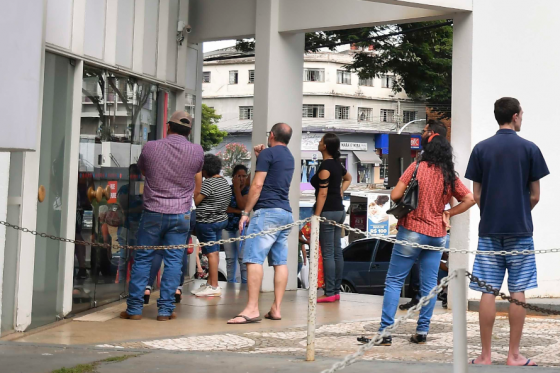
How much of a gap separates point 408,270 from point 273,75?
4.34 meters

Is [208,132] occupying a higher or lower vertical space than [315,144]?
lower

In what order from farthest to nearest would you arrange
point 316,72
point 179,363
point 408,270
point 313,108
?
point 313,108, point 316,72, point 408,270, point 179,363

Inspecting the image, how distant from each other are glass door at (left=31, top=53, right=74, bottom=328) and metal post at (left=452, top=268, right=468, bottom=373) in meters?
4.32

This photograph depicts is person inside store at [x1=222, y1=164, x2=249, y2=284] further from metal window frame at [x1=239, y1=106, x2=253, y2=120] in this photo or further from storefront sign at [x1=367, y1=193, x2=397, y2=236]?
metal window frame at [x1=239, y1=106, x2=253, y2=120]

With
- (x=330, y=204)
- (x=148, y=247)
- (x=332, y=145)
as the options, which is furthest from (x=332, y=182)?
(x=148, y=247)

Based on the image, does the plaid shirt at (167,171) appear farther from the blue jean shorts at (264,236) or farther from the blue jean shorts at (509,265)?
the blue jean shorts at (509,265)

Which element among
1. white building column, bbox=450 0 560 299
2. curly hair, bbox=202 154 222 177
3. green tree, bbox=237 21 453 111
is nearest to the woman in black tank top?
curly hair, bbox=202 154 222 177

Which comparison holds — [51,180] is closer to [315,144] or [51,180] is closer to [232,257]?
[232,257]

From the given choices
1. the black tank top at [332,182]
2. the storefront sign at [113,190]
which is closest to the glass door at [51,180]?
the storefront sign at [113,190]

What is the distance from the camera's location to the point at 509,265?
19.5 ft

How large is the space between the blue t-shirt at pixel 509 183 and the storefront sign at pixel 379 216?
2095 cm

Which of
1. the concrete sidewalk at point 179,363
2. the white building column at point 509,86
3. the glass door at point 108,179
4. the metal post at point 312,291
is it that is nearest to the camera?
the concrete sidewalk at point 179,363

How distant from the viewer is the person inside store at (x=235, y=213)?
1133 centimetres

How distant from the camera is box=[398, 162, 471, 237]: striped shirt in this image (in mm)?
6883
